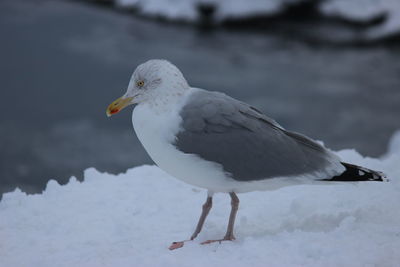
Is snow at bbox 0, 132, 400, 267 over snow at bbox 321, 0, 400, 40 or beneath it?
beneath

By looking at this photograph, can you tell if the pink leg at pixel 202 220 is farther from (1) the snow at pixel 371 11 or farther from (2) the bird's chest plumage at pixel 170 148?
(1) the snow at pixel 371 11

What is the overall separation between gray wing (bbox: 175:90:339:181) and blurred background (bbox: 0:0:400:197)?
524cm

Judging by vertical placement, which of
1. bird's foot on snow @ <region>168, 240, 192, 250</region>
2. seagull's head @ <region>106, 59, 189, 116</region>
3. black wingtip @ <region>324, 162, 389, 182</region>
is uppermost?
seagull's head @ <region>106, 59, 189, 116</region>

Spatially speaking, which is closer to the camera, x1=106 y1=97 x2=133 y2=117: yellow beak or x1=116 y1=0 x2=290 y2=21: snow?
x1=106 y1=97 x2=133 y2=117: yellow beak

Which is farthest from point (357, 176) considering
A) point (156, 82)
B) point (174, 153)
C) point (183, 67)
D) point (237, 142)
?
point (183, 67)

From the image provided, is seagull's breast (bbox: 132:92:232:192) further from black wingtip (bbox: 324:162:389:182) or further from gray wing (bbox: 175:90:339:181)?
black wingtip (bbox: 324:162:389:182)

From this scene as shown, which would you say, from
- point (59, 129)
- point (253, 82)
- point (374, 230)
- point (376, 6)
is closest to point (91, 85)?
point (59, 129)

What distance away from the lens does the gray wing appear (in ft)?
13.9

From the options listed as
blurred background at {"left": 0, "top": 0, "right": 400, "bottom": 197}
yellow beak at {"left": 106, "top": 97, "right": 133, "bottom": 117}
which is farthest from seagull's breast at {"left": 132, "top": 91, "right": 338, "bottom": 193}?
blurred background at {"left": 0, "top": 0, "right": 400, "bottom": 197}

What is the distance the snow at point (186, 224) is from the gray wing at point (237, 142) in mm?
538

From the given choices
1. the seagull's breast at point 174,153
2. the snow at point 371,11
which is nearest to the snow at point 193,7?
the snow at point 371,11

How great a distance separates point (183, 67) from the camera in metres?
12.0

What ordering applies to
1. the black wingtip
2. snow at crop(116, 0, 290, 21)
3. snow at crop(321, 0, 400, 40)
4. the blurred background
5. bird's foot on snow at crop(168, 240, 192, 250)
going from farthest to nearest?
snow at crop(116, 0, 290, 21), snow at crop(321, 0, 400, 40), the blurred background, bird's foot on snow at crop(168, 240, 192, 250), the black wingtip

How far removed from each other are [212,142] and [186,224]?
1330 millimetres
